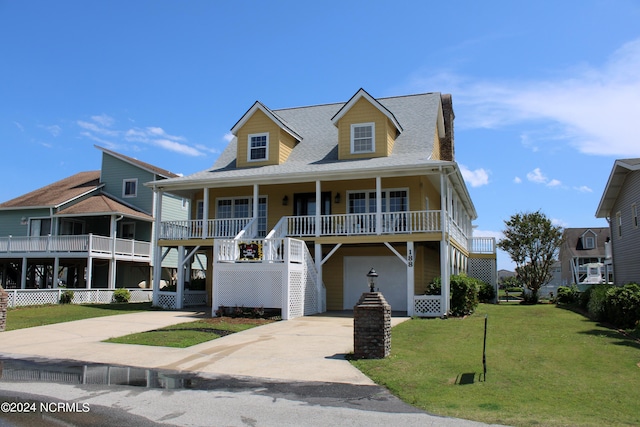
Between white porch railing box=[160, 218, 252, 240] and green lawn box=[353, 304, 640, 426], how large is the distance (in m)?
10.5

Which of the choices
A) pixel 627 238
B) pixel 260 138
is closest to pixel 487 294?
pixel 627 238

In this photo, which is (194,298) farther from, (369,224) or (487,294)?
(487,294)

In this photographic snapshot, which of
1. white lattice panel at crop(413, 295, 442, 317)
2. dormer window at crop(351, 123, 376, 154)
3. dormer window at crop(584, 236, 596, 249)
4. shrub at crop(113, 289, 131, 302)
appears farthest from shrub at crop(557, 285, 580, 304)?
dormer window at crop(584, 236, 596, 249)

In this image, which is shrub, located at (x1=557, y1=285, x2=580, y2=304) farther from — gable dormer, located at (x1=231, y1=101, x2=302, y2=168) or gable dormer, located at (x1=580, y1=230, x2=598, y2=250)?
gable dormer, located at (x1=580, y1=230, x2=598, y2=250)

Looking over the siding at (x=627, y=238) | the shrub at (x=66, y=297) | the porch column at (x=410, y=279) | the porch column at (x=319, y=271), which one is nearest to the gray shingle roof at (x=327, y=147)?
the porch column at (x=319, y=271)

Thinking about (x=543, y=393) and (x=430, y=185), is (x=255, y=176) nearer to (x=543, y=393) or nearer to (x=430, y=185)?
(x=430, y=185)

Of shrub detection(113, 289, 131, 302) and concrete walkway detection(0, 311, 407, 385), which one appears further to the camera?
shrub detection(113, 289, 131, 302)

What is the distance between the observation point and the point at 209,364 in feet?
35.7

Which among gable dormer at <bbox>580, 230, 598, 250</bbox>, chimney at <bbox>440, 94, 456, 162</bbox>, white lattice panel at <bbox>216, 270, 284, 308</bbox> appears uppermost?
chimney at <bbox>440, 94, 456, 162</bbox>

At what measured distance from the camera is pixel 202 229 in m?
24.3

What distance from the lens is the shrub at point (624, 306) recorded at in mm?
15836

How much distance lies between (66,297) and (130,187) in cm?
1139

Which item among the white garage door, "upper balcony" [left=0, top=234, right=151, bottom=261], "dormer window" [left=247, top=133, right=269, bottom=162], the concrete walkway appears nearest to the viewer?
the concrete walkway

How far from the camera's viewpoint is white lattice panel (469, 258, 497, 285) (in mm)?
31234
